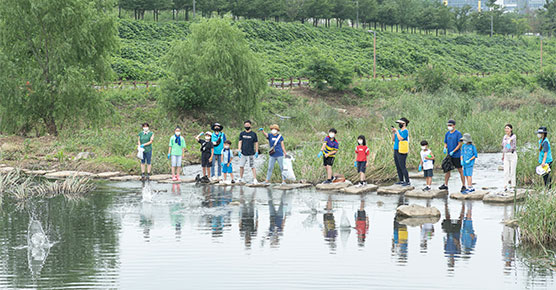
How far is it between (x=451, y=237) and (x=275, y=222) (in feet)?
12.4

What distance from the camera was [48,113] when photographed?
31.0 meters

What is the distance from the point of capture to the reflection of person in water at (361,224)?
12719 mm

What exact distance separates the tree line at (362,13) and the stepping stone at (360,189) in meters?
61.0

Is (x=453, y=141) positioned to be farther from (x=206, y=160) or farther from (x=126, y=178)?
(x=126, y=178)

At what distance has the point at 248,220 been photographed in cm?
1472

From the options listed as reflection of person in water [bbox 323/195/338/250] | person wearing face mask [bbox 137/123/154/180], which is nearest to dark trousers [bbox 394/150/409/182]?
reflection of person in water [bbox 323/195/338/250]

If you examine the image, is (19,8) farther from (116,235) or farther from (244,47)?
(116,235)

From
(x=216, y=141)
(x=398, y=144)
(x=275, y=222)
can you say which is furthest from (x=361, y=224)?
(x=216, y=141)

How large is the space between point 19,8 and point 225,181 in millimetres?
15252

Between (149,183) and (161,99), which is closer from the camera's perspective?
(149,183)

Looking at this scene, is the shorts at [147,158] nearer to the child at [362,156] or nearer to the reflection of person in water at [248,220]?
the reflection of person in water at [248,220]

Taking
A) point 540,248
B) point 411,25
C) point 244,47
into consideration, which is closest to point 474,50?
point 411,25

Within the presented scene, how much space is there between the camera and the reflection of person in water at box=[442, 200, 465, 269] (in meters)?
11.3

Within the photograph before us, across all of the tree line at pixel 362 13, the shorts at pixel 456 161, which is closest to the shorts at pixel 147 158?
the shorts at pixel 456 161
